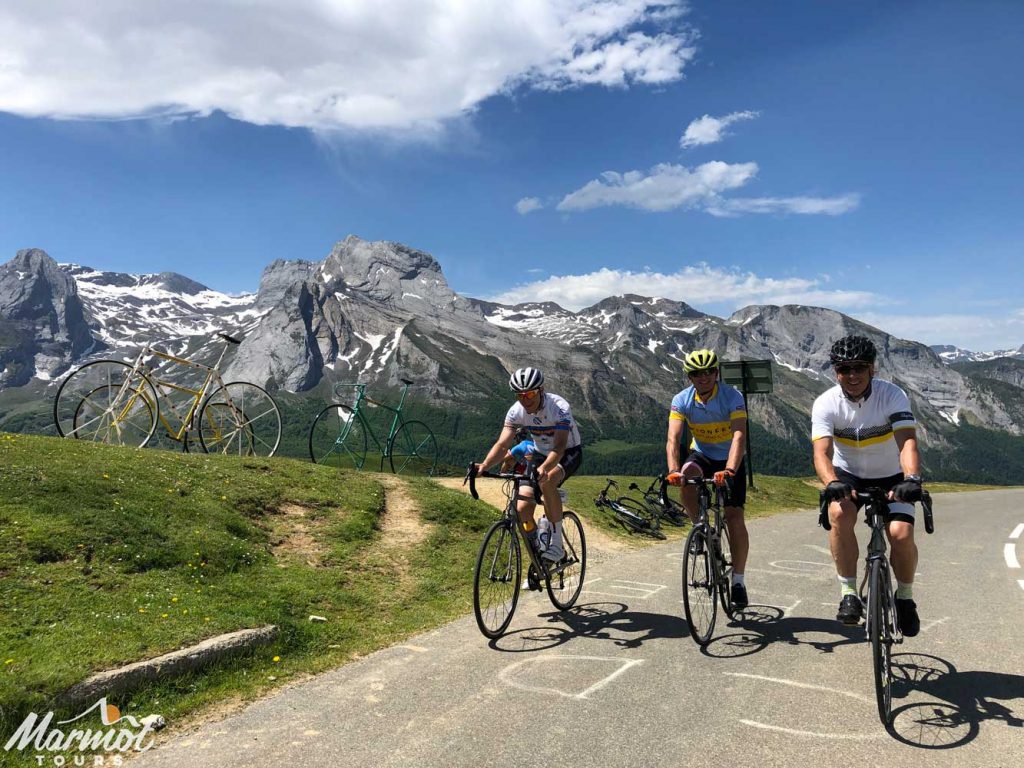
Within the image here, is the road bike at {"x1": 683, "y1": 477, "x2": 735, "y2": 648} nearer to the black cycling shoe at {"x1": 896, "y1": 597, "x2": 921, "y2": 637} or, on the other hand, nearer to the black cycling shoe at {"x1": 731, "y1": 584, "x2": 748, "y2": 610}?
the black cycling shoe at {"x1": 731, "y1": 584, "x2": 748, "y2": 610}

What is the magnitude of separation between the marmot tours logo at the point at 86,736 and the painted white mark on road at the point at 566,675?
3.19 metres

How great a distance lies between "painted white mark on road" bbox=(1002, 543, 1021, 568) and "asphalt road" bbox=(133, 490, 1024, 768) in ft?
16.7

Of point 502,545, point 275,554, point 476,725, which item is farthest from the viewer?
point 275,554

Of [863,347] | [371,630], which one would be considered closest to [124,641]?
[371,630]

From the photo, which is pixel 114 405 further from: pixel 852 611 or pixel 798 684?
pixel 852 611

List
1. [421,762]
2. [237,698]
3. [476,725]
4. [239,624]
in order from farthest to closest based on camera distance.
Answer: [239,624]
[237,698]
[476,725]
[421,762]

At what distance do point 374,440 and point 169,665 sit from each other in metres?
16.2

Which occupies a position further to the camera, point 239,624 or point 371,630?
point 371,630

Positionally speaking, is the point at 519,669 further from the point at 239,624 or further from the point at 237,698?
the point at 239,624

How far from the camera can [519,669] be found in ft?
22.3

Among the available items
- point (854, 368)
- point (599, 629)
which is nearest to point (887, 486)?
point (854, 368)

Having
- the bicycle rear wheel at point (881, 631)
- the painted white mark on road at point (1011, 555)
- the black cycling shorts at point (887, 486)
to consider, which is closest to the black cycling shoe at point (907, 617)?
the bicycle rear wheel at point (881, 631)

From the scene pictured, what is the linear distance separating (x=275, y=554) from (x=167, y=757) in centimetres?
557

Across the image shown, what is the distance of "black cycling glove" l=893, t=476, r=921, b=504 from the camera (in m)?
5.48
